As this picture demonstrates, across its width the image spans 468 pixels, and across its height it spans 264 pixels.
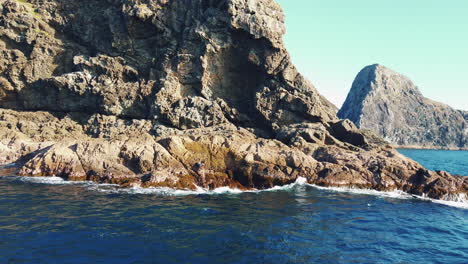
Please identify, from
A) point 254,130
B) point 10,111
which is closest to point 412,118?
point 254,130

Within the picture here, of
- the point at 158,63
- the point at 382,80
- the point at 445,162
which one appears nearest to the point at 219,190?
the point at 158,63

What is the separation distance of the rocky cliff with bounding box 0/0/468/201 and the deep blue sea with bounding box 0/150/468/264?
18.4 feet

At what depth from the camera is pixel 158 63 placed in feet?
172

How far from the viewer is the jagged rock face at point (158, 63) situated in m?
48.7

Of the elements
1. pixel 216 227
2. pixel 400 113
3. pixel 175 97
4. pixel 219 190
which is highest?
pixel 400 113

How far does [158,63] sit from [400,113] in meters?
173

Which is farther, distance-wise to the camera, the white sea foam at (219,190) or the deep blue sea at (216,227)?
the white sea foam at (219,190)

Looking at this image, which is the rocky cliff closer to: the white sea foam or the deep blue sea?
the white sea foam

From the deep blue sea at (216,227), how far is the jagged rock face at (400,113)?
6161 inches

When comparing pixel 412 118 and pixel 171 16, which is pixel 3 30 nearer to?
pixel 171 16

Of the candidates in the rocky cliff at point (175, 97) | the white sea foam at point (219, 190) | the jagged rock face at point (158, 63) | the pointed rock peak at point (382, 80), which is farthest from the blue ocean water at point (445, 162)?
the pointed rock peak at point (382, 80)

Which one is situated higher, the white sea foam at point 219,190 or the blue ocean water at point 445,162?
the blue ocean water at point 445,162

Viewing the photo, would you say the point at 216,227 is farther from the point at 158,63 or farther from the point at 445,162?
the point at 445,162

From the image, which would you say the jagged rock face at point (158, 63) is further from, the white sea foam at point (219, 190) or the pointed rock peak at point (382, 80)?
the pointed rock peak at point (382, 80)
